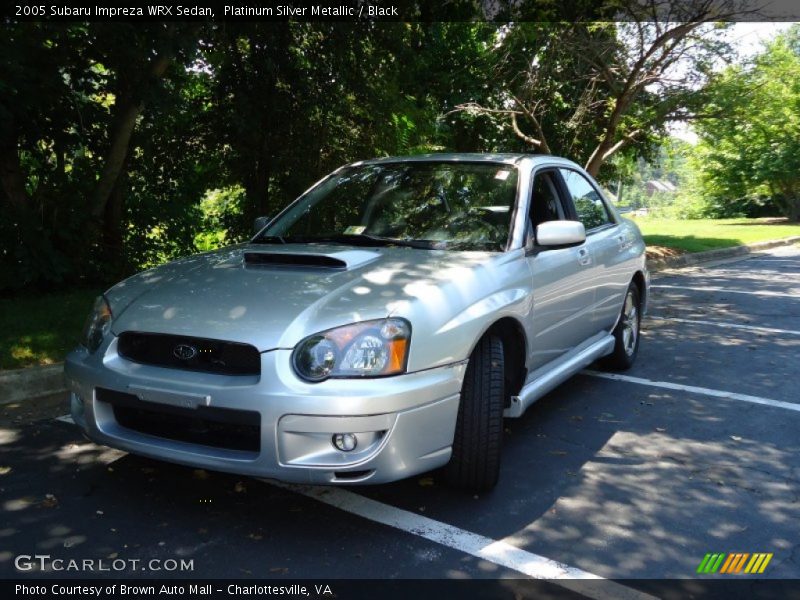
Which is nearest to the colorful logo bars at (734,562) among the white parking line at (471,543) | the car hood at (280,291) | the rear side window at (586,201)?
the white parking line at (471,543)

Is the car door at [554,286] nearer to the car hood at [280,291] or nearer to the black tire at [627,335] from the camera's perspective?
the car hood at [280,291]

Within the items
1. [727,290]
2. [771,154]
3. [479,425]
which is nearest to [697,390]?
[479,425]

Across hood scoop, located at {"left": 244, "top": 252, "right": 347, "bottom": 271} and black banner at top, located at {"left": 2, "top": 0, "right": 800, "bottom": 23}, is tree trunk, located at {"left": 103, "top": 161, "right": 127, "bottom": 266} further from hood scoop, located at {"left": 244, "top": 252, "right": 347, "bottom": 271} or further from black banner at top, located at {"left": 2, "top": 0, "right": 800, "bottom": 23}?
hood scoop, located at {"left": 244, "top": 252, "right": 347, "bottom": 271}

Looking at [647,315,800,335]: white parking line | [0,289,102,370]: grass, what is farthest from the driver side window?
[647,315,800,335]: white parking line

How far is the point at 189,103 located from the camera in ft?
32.7

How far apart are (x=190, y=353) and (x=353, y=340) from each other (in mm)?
729

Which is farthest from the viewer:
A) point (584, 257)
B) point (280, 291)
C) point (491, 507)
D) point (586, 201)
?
point (586, 201)

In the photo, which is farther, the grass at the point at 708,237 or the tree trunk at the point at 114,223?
the grass at the point at 708,237

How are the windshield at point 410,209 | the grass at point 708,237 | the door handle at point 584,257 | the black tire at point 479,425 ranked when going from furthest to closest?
the grass at point 708,237, the door handle at point 584,257, the windshield at point 410,209, the black tire at point 479,425

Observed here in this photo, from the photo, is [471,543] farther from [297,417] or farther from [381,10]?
[381,10]

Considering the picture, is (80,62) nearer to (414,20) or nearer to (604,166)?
(414,20)

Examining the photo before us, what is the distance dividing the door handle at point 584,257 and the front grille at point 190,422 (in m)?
2.60

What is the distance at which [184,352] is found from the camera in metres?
3.26

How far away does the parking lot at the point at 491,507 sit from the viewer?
311cm
